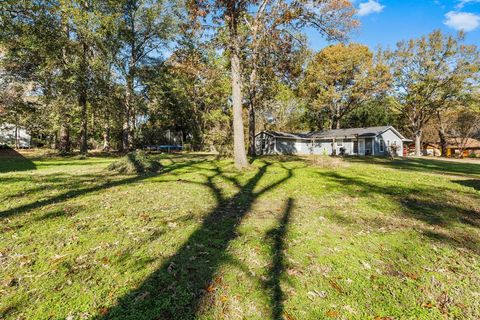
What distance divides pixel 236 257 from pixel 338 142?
33.7 metres

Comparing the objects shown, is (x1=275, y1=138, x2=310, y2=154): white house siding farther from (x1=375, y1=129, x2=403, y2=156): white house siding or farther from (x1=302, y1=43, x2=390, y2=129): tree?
(x1=375, y1=129, x2=403, y2=156): white house siding

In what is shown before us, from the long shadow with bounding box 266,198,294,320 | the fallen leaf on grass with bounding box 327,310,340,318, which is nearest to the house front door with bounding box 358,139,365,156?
the long shadow with bounding box 266,198,294,320

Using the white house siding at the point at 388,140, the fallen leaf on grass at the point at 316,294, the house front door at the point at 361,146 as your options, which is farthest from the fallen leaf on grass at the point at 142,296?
the white house siding at the point at 388,140

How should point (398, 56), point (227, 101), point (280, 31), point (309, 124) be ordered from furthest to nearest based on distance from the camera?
point (309, 124) < point (227, 101) < point (398, 56) < point (280, 31)

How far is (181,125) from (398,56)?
33.1 m

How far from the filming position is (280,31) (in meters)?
12.1

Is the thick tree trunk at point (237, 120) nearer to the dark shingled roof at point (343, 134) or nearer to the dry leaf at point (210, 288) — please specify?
the dry leaf at point (210, 288)

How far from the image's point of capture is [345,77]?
3378 centimetres

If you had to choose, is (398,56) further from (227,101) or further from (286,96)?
(227,101)

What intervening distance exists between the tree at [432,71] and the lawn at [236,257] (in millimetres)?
32209

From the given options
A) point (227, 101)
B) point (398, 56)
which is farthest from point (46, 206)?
point (398, 56)

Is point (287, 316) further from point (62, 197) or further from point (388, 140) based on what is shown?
point (388, 140)

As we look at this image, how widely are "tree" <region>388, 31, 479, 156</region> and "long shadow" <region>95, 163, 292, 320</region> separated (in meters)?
36.3

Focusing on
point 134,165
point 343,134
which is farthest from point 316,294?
point 343,134
